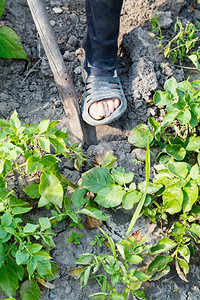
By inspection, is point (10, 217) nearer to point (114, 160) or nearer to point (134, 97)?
point (114, 160)

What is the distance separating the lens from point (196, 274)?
1870 millimetres

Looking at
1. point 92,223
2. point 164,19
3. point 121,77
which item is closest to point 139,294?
point 92,223

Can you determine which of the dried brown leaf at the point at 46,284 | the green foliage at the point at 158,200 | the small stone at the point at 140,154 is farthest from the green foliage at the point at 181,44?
the dried brown leaf at the point at 46,284

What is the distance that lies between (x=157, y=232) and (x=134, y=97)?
778 millimetres

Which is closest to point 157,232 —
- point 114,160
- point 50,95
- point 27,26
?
point 114,160

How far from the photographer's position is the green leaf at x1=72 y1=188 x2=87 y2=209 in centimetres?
176

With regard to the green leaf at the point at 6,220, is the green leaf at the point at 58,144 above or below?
above

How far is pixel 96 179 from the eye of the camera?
1855 mm

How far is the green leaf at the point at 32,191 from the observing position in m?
1.76

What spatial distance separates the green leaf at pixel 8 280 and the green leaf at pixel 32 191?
12.9 inches

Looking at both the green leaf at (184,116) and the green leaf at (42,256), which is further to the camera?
the green leaf at (184,116)

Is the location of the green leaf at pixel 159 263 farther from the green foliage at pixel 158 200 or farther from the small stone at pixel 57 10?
the small stone at pixel 57 10

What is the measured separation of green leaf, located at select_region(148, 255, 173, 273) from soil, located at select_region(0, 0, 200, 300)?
99mm

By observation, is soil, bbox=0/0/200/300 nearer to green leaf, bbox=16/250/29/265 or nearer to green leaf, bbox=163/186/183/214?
green leaf, bbox=163/186/183/214
